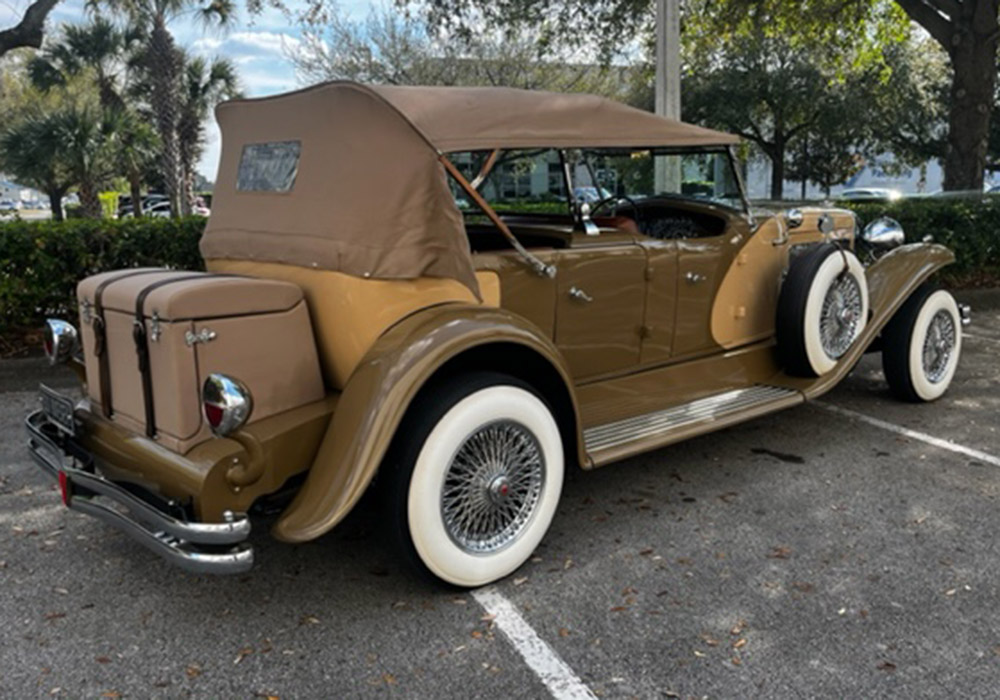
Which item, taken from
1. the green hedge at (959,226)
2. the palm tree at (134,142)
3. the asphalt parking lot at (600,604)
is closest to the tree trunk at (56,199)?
the palm tree at (134,142)

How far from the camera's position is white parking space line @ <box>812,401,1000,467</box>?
14.4 ft

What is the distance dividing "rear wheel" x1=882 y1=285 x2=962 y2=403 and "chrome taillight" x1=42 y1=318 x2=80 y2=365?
4779 millimetres

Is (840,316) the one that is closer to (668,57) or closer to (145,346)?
(145,346)

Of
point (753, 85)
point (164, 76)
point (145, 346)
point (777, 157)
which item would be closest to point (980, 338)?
point (145, 346)

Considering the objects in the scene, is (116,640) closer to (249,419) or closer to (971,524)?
(249,419)

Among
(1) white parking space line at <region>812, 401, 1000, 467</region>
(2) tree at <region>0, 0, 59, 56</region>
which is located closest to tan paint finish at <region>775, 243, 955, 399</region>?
(1) white parking space line at <region>812, 401, 1000, 467</region>

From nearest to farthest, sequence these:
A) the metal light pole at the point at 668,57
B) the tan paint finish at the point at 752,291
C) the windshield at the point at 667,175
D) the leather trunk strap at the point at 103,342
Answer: the leather trunk strap at the point at 103,342 → the tan paint finish at the point at 752,291 → the windshield at the point at 667,175 → the metal light pole at the point at 668,57

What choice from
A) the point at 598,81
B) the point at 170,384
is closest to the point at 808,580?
the point at 170,384

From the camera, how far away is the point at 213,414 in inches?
101

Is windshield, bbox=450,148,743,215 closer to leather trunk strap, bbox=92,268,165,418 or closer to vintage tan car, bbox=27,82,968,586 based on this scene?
vintage tan car, bbox=27,82,968,586

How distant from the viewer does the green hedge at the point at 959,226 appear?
9039 mm

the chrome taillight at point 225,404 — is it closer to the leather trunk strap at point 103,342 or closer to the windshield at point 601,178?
the leather trunk strap at point 103,342

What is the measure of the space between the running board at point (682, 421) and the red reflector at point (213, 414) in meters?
1.58

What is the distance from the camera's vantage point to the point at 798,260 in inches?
180
